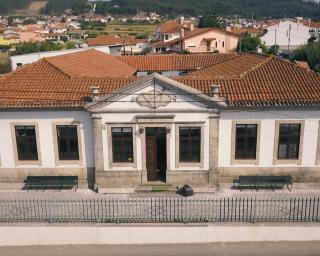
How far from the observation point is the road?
46.5 feet

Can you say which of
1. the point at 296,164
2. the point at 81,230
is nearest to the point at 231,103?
the point at 296,164

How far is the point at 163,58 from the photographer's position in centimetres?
3906

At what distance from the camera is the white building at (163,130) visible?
18.6 m

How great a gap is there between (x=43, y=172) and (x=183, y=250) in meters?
9.26

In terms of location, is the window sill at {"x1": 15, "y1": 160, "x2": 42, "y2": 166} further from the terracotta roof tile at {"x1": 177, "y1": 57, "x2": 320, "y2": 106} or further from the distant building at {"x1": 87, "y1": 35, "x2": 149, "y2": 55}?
the distant building at {"x1": 87, "y1": 35, "x2": 149, "y2": 55}

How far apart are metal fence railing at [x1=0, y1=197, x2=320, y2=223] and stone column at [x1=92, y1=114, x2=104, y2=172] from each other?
2.48 m

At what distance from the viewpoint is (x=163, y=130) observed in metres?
19.2

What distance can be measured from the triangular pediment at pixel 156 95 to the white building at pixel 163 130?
1.8 inches

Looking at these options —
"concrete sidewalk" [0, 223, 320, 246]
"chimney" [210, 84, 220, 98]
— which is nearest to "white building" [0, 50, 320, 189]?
"chimney" [210, 84, 220, 98]

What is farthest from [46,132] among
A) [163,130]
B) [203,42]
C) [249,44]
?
[203,42]

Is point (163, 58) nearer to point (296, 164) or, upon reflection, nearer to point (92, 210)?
point (296, 164)

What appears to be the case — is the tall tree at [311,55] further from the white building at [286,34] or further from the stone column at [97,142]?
the stone column at [97,142]

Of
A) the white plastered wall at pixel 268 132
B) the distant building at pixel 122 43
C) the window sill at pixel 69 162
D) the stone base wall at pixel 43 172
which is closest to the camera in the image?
the white plastered wall at pixel 268 132

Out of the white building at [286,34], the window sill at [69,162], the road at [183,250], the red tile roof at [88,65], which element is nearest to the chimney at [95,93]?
the window sill at [69,162]
